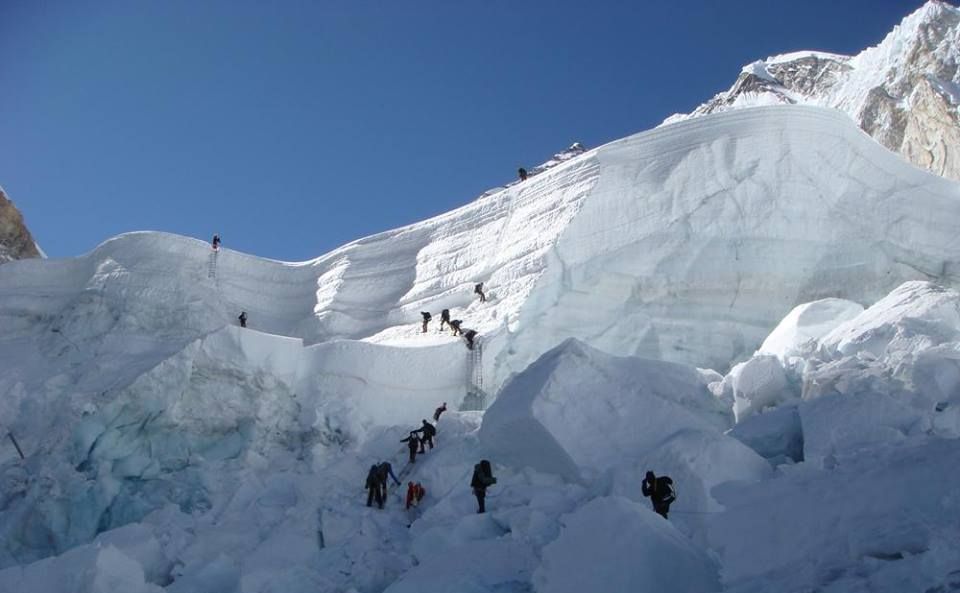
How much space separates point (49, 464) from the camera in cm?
1814

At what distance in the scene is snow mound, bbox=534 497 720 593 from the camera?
27.7 feet

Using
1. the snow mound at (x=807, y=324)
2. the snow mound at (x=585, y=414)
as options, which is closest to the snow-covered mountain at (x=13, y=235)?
the snow mound at (x=585, y=414)

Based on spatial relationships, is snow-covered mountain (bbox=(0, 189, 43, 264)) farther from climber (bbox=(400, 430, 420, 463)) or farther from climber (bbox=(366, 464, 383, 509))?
climber (bbox=(366, 464, 383, 509))

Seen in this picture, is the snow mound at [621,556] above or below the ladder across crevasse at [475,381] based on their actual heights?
below

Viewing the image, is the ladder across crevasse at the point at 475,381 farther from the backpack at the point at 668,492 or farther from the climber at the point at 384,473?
the backpack at the point at 668,492

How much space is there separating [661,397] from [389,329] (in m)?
8.84

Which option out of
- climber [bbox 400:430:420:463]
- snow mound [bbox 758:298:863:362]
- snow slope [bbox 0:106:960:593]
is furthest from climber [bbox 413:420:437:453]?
snow mound [bbox 758:298:863:362]

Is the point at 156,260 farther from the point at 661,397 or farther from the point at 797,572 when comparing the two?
the point at 797,572

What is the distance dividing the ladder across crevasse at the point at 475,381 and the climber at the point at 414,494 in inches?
181

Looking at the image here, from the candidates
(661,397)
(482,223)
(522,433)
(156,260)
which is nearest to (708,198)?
(482,223)

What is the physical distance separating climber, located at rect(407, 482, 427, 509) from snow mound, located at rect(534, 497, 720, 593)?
230 inches

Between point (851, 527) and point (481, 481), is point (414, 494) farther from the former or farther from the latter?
point (851, 527)

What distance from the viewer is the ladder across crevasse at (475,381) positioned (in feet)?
65.3

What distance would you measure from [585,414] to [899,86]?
27.4 meters
